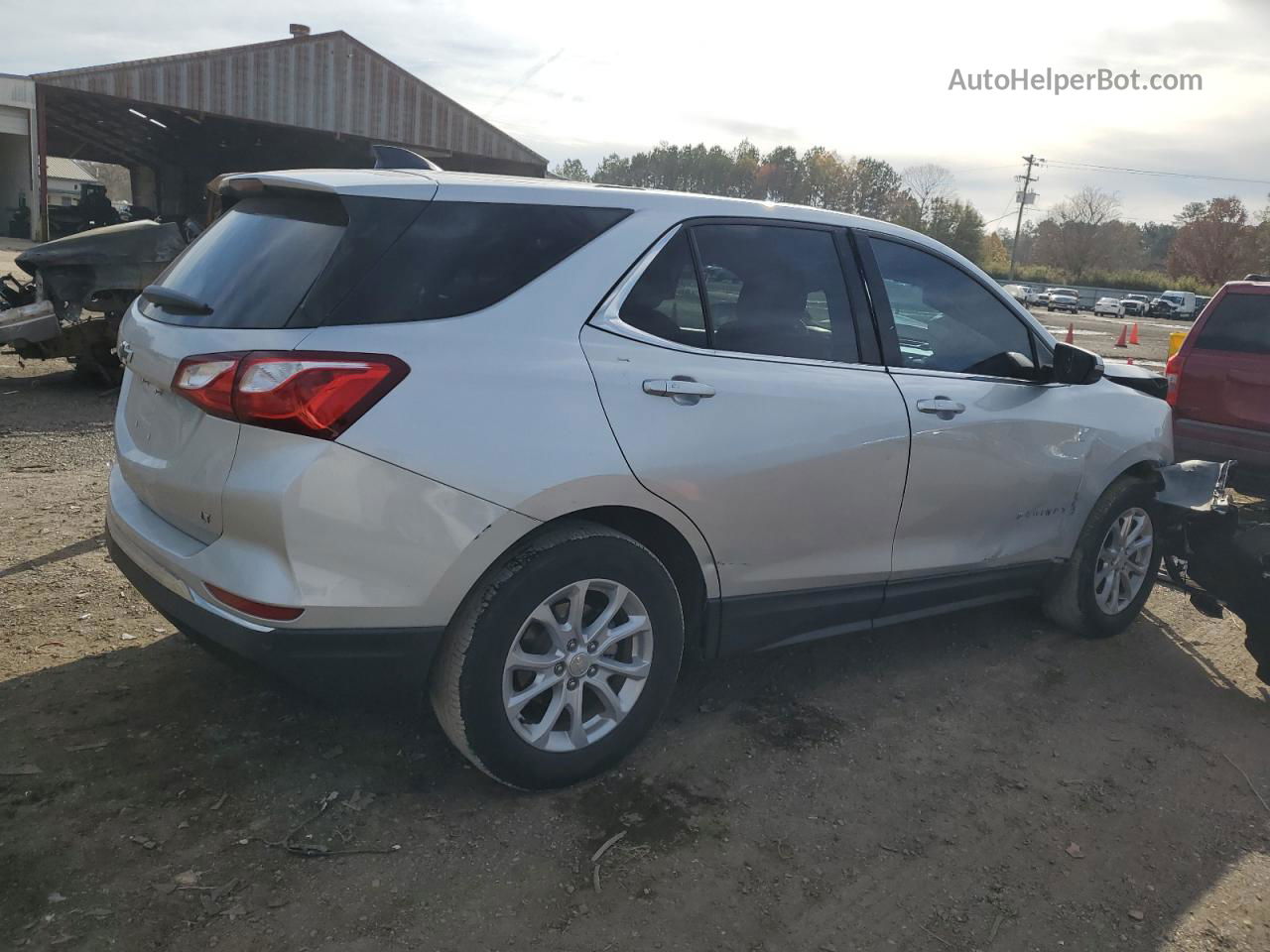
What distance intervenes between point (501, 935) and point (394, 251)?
179 centimetres

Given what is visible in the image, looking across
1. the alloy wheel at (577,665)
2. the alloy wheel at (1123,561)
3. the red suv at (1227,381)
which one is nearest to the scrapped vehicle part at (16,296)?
the alloy wheel at (577,665)


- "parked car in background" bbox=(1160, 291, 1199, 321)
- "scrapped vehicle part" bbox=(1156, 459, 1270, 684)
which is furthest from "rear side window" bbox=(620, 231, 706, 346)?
"parked car in background" bbox=(1160, 291, 1199, 321)

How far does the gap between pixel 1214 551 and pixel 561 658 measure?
10.7 feet

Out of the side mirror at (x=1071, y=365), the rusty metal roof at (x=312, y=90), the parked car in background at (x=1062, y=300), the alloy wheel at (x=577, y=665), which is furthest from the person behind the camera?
the parked car in background at (x=1062, y=300)

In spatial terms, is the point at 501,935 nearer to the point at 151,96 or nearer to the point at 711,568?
the point at 711,568

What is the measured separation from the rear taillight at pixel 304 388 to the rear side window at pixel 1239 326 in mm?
A: 7051

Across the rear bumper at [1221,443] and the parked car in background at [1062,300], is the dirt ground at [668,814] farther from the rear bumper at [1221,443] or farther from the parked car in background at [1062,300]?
the parked car in background at [1062,300]

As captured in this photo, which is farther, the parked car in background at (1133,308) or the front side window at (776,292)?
the parked car in background at (1133,308)

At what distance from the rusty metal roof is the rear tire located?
22.9 meters

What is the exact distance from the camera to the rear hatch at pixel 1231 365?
7340mm

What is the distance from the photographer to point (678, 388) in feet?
10.2

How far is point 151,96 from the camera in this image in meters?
22.0

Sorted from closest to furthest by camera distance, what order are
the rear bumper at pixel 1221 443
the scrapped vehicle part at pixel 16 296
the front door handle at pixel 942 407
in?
the front door handle at pixel 942 407
the rear bumper at pixel 1221 443
the scrapped vehicle part at pixel 16 296

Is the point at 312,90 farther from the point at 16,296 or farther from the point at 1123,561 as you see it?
the point at 1123,561
